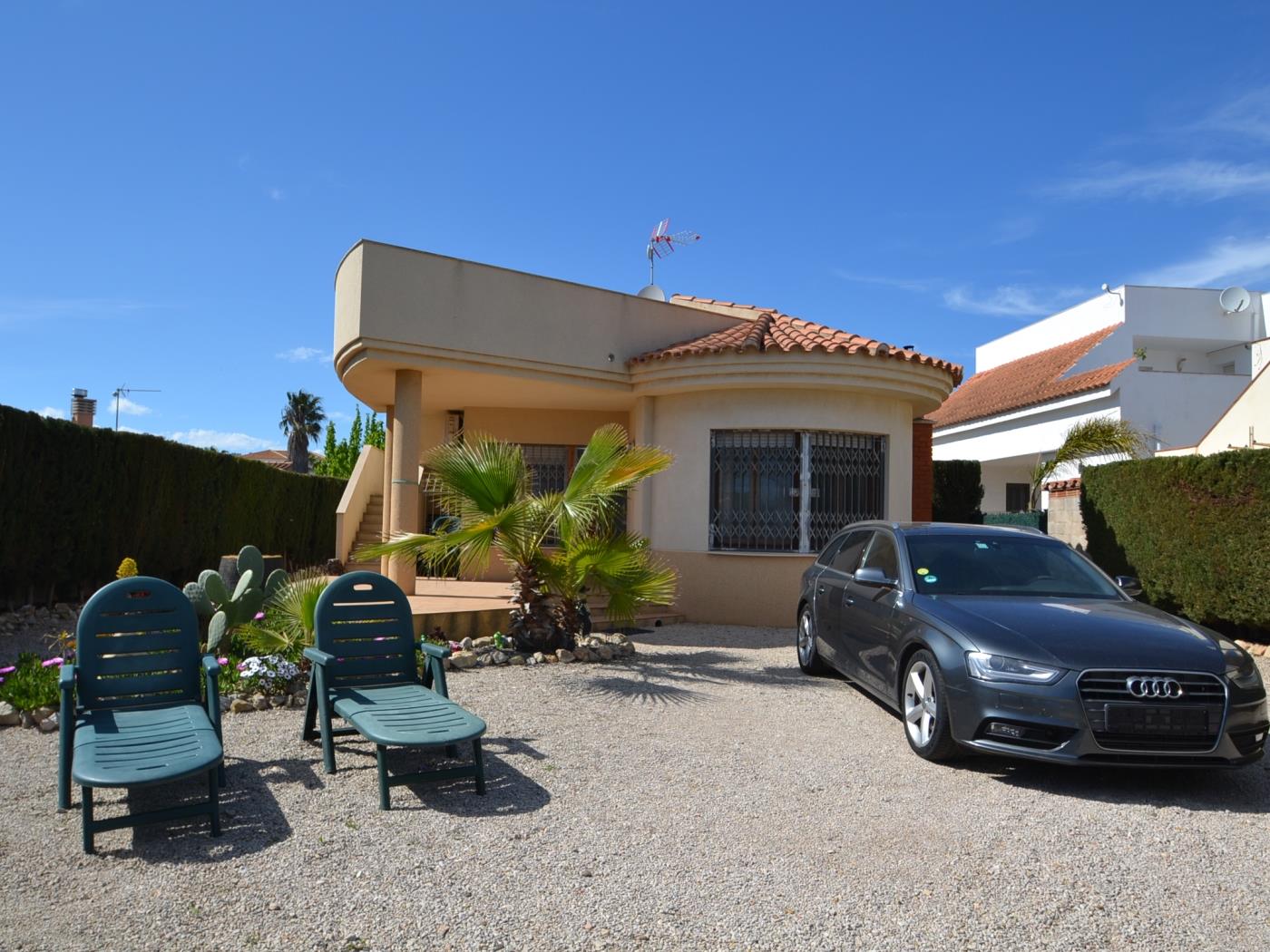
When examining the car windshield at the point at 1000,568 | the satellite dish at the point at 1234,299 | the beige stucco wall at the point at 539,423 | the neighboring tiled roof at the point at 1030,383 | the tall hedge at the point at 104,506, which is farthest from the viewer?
the satellite dish at the point at 1234,299

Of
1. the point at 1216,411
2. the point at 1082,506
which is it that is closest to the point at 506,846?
the point at 1082,506

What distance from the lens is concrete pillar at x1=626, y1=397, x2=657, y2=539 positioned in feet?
43.5

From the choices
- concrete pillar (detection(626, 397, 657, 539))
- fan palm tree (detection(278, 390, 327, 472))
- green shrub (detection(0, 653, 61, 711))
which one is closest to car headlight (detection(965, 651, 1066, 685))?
green shrub (detection(0, 653, 61, 711))

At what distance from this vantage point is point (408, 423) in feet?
39.2

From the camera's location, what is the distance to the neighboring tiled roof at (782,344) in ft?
40.1

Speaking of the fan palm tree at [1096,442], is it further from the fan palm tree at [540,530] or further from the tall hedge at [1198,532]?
the fan palm tree at [540,530]

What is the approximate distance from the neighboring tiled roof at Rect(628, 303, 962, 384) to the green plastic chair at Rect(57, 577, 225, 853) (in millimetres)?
8111

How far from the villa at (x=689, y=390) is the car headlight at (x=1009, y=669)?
690 cm

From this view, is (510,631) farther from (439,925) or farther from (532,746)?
(439,925)

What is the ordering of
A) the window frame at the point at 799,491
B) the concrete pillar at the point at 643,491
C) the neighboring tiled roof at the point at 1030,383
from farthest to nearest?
the neighboring tiled roof at the point at 1030,383 < the concrete pillar at the point at 643,491 < the window frame at the point at 799,491

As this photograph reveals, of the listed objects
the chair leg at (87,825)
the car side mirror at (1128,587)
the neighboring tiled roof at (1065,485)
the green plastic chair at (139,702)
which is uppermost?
the neighboring tiled roof at (1065,485)

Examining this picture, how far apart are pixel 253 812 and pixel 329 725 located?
768 mm

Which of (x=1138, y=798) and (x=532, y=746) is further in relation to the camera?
(x=532, y=746)

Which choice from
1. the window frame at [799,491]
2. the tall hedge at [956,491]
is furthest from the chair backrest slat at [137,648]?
the tall hedge at [956,491]
